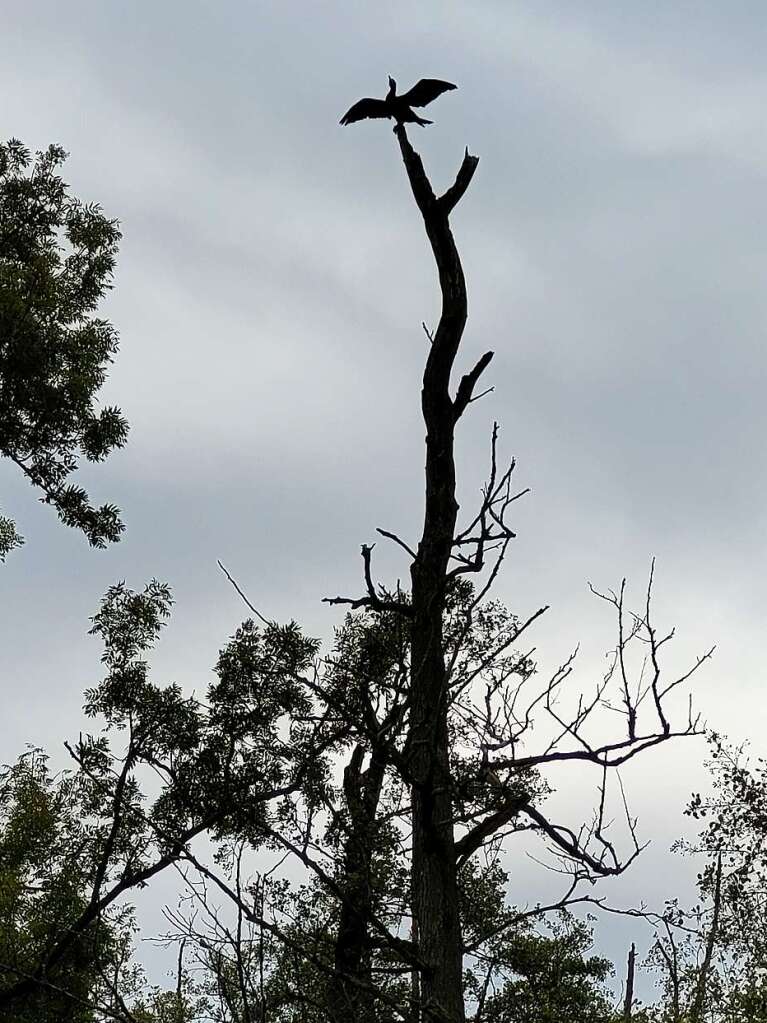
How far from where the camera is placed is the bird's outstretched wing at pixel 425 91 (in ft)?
29.3

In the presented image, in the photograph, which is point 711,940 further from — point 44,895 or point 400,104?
point 400,104

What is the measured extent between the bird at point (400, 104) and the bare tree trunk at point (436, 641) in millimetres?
138

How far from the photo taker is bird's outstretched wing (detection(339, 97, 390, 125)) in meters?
9.04

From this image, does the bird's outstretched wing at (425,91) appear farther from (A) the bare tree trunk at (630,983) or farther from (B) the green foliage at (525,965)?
(A) the bare tree trunk at (630,983)

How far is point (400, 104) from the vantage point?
29.6 feet

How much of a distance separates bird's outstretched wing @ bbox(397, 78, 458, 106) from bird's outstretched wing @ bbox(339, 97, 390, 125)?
5.6 inches

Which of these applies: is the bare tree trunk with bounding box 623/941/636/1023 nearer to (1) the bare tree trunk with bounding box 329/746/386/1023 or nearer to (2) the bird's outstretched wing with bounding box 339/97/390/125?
(1) the bare tree trunk with bounding box 329/746/386/1023

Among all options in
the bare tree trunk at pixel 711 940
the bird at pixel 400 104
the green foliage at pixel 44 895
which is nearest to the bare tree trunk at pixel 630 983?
the bare tree trunk at pixel 711 940

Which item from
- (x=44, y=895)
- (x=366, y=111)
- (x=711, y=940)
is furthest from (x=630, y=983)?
(x=366, y=111)

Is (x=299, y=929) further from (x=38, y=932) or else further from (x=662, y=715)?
(x=38, y=932)

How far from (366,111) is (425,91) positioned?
0.43 m

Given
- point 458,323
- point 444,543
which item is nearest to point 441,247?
point 458,323

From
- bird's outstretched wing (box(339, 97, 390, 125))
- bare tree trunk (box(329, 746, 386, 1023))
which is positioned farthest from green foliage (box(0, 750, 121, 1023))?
bird's outstretched wing (box(339, 97, 390, 125))

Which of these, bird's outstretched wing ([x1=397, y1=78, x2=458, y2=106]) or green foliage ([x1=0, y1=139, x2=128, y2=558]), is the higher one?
green foliage ([x1=0, y1=139, x2=128, y2=558])
